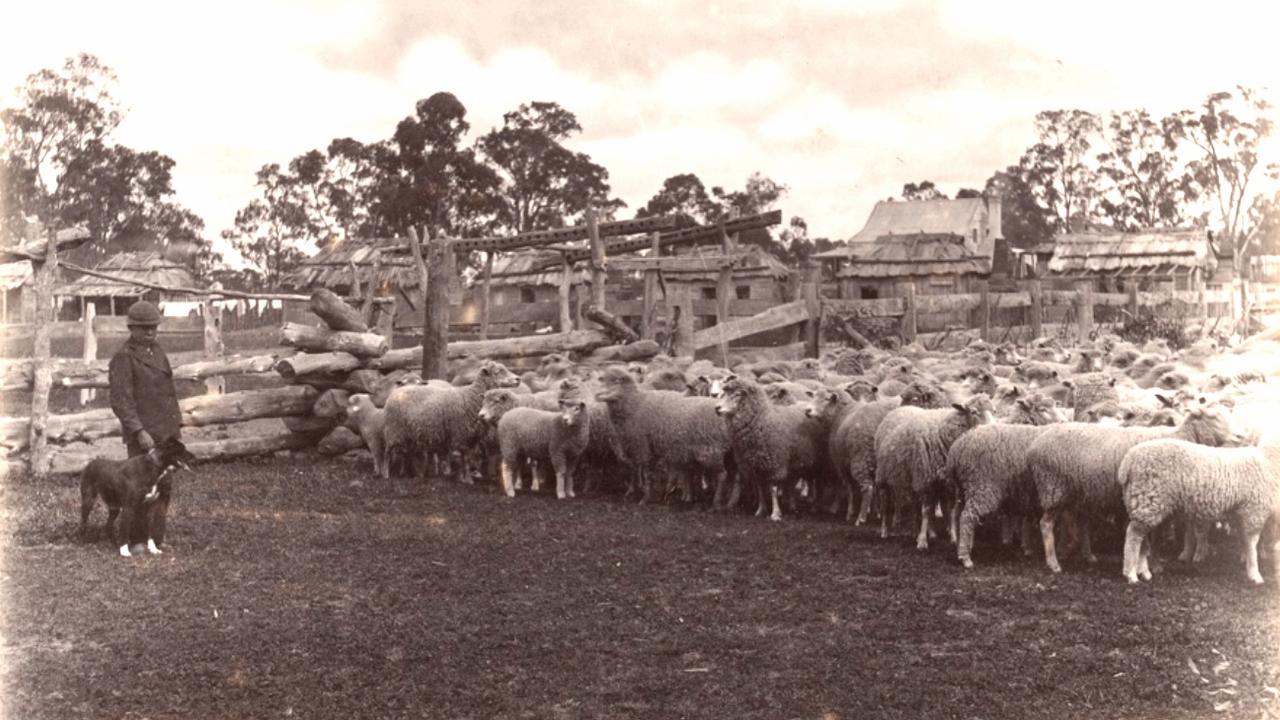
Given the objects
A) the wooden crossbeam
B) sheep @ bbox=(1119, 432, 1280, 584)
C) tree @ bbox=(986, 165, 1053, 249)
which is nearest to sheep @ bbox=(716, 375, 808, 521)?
sheep @ bbox=(1119, 432, 1280, 584)

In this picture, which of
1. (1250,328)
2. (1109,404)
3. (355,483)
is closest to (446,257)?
(355,483)

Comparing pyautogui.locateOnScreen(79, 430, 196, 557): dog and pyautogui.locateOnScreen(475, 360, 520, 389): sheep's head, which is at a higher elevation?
pyautogui.locateOnScreen(475, 360, 520, 389): sheep's head

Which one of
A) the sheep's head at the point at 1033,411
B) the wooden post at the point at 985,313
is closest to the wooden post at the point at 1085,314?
the wooden post at the point at 985,313

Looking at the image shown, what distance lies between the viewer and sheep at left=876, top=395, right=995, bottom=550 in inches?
429

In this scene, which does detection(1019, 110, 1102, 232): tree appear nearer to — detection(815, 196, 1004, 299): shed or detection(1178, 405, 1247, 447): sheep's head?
detection(815, 196, 1004, 299): shed

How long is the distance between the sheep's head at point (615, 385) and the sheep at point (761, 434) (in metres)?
1.64

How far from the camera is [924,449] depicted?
35.8 ft

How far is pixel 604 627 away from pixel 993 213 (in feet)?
201

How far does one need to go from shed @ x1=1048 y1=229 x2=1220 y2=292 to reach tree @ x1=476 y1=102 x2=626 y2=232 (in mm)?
20180

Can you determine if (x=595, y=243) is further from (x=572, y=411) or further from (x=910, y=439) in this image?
(x=910, y=439)

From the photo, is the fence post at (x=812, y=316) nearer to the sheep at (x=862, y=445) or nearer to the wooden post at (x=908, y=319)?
the wooden post at (x=908, y=319)

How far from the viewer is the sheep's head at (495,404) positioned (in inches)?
601

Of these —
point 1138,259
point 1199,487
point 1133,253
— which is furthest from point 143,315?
point 1133,253

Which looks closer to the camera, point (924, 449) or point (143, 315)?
point (924, 449)
